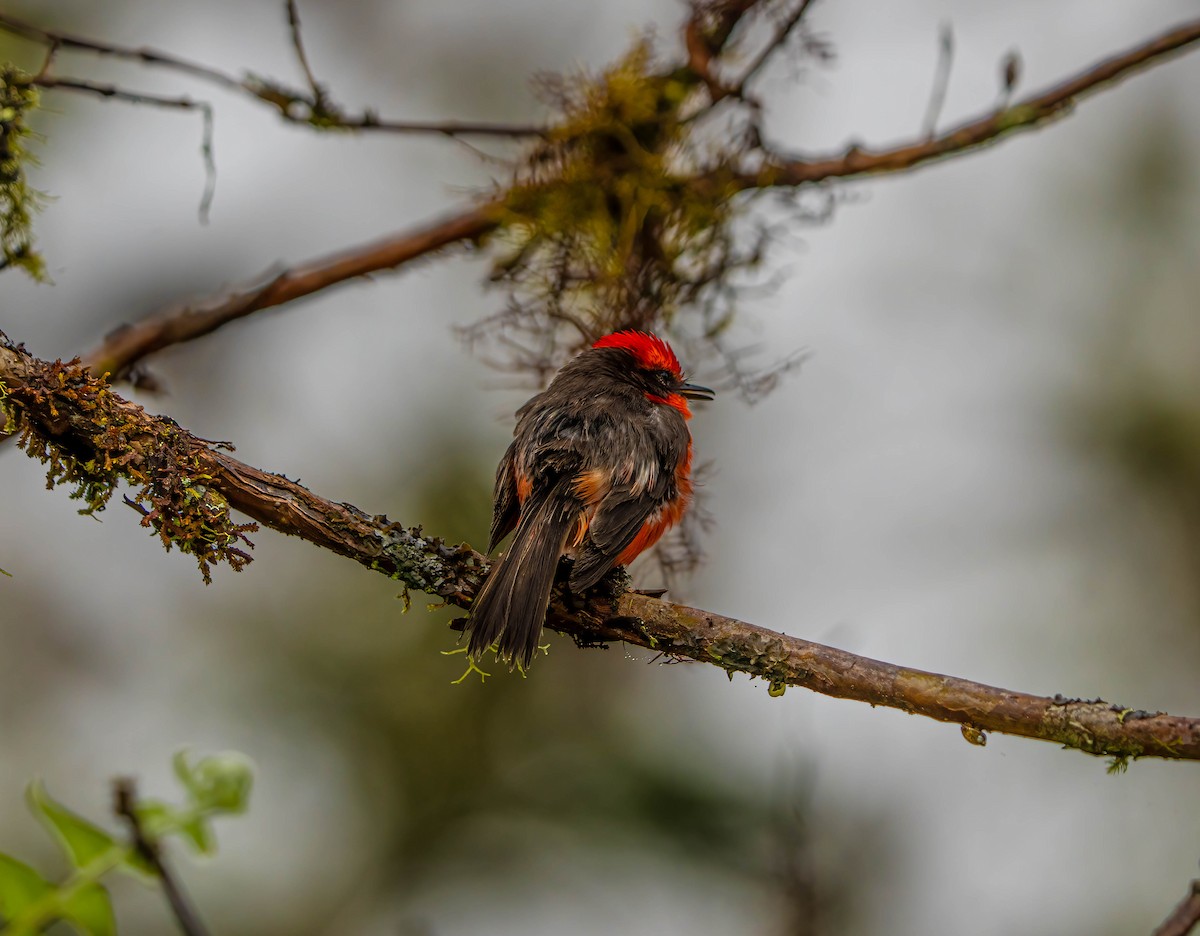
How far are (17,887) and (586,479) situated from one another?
334cm

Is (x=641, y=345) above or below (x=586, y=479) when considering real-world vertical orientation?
above

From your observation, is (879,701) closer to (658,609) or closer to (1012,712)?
(1012,712)

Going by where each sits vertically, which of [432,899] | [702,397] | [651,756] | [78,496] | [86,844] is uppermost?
[702,397]

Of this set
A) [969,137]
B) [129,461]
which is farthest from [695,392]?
[129,461]

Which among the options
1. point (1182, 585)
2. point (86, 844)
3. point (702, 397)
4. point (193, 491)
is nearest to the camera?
point (86, 844)

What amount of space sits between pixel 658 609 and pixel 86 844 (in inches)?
99.9

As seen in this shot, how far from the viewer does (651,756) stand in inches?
305

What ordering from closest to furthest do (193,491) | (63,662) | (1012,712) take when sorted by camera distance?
(1012,712)
(193,491)
(63,662)

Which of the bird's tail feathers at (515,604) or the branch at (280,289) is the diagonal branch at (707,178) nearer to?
the branch at (280,289)

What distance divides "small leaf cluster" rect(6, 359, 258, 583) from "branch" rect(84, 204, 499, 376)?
3.66 feet

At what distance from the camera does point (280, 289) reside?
14.5 feet

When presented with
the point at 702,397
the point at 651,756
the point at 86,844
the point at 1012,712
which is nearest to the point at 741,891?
the point at 651,756

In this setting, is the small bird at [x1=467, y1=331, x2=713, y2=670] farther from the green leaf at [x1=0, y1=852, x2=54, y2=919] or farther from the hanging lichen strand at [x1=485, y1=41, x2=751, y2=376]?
the green leaf at [x1=0, y1=852, x2=54, y2=919]

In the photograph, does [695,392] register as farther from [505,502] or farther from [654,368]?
[505,502]
